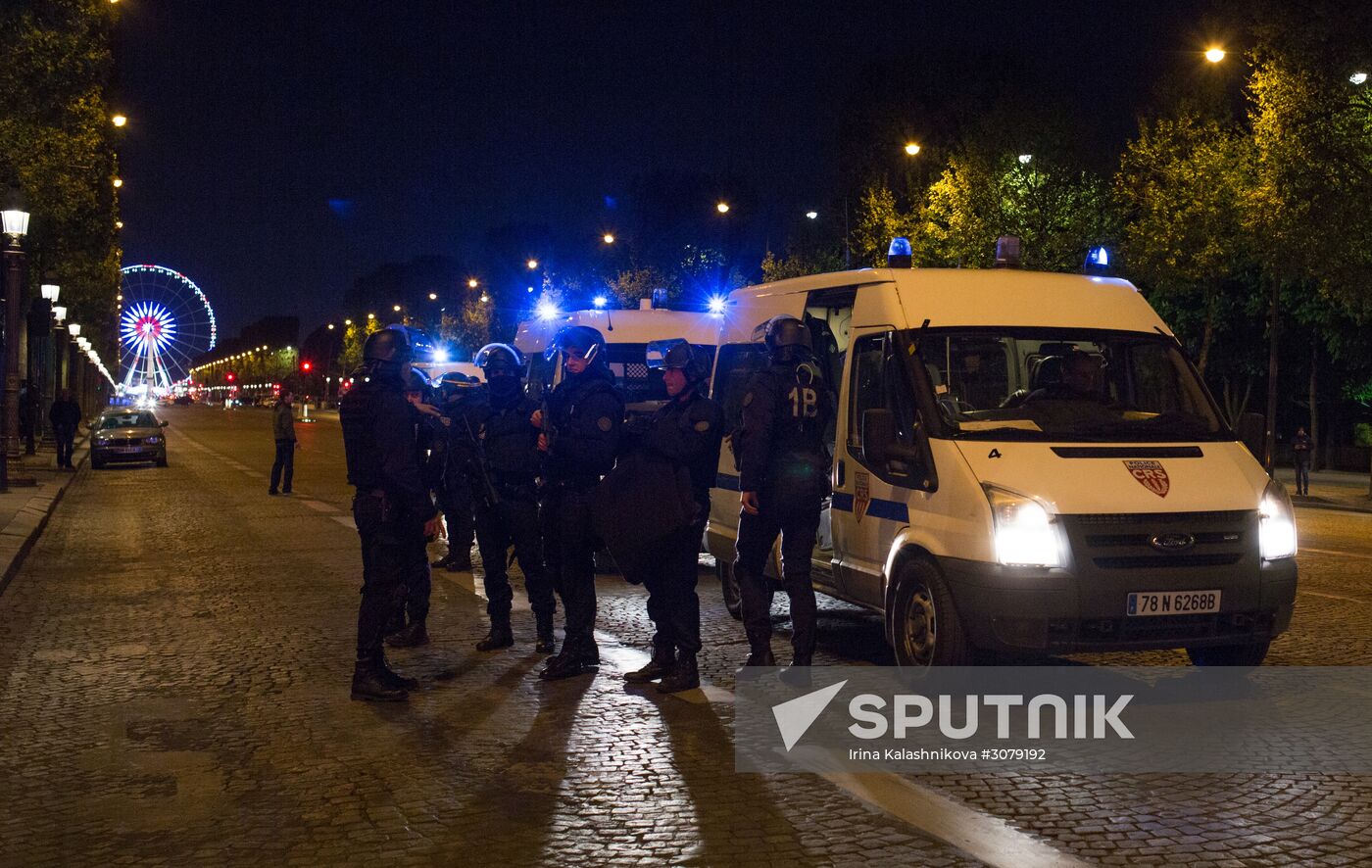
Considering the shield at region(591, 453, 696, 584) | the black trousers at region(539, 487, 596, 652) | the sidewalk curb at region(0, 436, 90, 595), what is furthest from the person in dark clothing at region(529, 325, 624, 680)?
the sidewalk curb at region(0, 436, 90, 595)

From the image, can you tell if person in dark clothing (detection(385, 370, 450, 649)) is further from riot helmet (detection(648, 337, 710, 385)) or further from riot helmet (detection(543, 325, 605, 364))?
riot helmet (detection(648, 337, 710, 385))

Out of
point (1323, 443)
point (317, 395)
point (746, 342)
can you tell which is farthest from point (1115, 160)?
point (317, 395)

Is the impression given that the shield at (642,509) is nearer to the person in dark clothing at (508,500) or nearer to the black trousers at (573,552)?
the black trousers at (573,552)

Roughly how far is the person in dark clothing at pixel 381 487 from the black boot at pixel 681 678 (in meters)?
1.34

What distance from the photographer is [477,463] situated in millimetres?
8828

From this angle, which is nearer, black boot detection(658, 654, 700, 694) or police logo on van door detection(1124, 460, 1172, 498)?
police logo on van door detection(1124, 460, 1172, 498)

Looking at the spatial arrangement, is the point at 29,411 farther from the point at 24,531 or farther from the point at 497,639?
the point at 497,639

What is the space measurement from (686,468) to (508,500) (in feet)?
5.14

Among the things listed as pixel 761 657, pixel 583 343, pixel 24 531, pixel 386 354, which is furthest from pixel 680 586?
pixel 24 531

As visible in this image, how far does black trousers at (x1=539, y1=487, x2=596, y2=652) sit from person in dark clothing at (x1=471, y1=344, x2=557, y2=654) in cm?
46

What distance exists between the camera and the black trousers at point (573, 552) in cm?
762

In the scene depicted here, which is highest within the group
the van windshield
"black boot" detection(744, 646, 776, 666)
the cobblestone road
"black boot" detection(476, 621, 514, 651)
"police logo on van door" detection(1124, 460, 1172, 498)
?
the van windshield

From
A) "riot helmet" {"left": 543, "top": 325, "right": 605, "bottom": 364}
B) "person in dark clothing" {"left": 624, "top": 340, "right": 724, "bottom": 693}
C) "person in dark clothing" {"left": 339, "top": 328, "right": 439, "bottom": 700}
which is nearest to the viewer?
"person in dark clothing" {"left": 339, "top": 328, "right": 439, "bottom": 700}

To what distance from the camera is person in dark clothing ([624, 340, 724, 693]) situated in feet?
24.1
